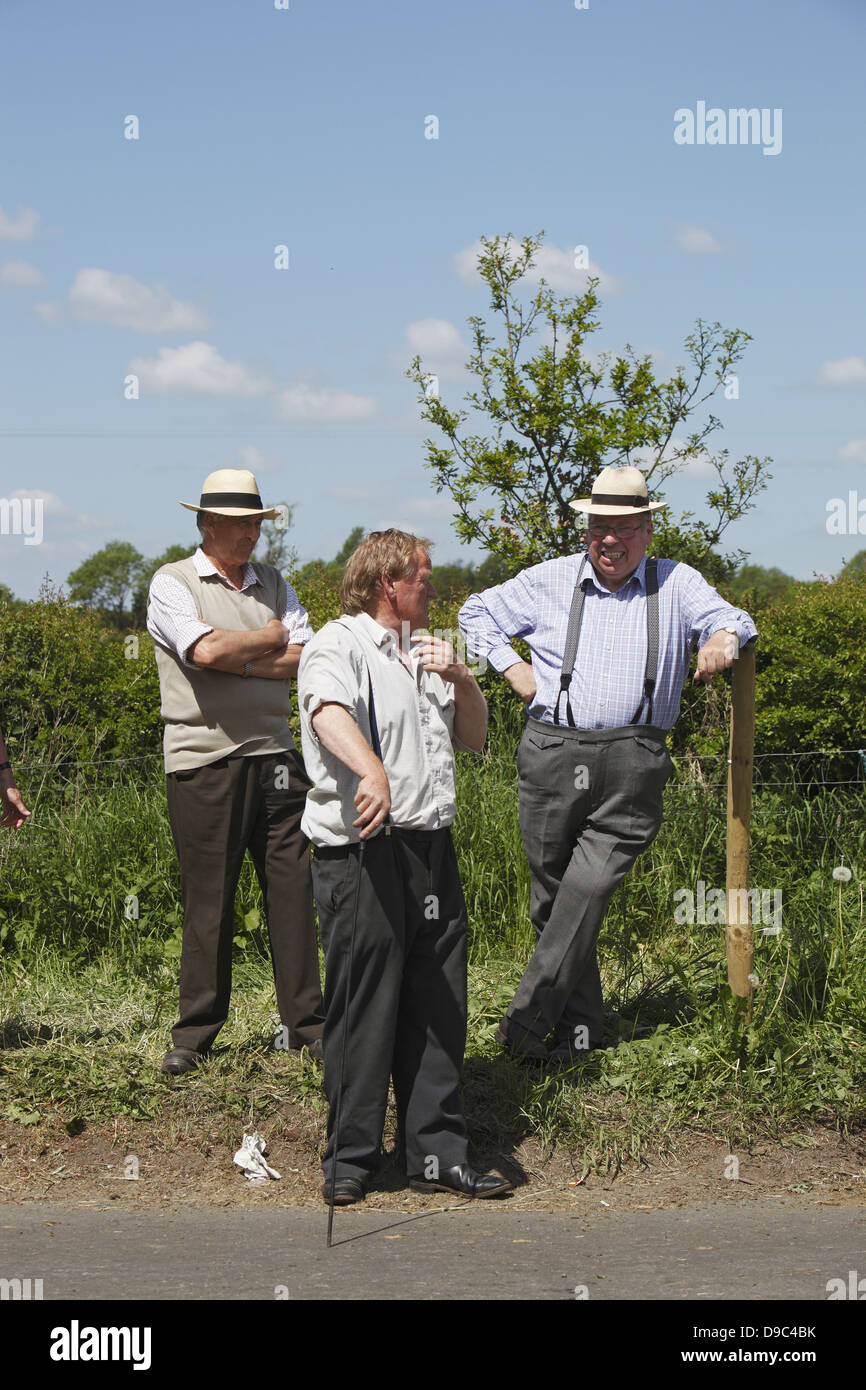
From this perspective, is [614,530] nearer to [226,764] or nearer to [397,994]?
[226,764]

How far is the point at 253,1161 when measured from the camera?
461cm

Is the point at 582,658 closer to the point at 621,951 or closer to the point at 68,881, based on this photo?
the point at 621,951

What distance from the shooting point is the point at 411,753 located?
4.38 metres

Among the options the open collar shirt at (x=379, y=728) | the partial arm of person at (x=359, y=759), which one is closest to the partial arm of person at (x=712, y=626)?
the open collar shirt at (x=379, y=728)

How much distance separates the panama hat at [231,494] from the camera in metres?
5.25

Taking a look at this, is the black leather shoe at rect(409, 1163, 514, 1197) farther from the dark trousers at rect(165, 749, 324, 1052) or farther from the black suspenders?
the black suspenders

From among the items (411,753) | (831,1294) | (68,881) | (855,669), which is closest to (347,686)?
(411,753)

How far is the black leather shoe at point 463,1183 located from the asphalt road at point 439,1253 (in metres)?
0.06

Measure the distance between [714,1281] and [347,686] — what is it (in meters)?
1.98

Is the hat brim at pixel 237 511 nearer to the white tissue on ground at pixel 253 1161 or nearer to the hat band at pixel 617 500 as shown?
the hat band at pixel 617 500

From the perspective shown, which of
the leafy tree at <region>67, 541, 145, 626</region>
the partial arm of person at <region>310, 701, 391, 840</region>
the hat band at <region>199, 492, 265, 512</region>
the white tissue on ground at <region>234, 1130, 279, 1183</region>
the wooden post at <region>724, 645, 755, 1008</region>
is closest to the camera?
the partial arm of person at <region>310, 701, 391, 840</region>

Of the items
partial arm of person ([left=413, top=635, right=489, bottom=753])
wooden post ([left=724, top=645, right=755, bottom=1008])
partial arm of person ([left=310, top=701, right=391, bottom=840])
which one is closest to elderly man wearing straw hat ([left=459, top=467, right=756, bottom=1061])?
wooden post ([left=724, top=645, right=755, bottom=1008])

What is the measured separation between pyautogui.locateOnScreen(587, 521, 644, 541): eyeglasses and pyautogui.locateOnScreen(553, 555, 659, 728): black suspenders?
160 millimetres

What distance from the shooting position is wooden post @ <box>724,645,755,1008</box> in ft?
16.4
